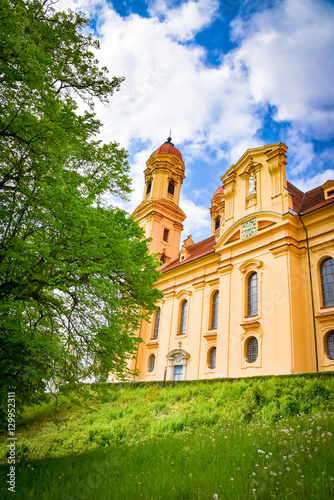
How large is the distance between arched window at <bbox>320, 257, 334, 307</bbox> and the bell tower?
17.2 metres

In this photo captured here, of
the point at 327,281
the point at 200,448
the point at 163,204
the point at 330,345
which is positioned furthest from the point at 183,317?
the point at 200,448

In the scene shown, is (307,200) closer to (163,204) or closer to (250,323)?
(250,323)

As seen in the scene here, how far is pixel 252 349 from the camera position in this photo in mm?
18766

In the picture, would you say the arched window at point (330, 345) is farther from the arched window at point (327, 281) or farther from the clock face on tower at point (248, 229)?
the clock face on tower at point (248, 229)

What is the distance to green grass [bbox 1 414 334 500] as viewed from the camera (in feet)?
14.1

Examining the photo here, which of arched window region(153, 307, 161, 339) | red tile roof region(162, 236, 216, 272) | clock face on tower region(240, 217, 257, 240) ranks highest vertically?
red tile roof region(162, 236, 216, 272)

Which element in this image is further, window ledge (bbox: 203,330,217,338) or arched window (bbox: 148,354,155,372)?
arched window (bbox: 148,354,155,372)

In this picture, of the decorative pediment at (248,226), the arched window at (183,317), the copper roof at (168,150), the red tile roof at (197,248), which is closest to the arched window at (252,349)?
the decorative pediment at (248,226)

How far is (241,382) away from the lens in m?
13.7

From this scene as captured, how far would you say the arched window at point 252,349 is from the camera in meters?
18.5

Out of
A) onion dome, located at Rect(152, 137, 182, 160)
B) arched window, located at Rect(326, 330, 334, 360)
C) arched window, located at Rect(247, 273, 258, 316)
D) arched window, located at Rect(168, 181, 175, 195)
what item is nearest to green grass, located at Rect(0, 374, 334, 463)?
arched window, located at Rect(326, 330, 334, 360)

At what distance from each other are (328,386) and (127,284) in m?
7.36

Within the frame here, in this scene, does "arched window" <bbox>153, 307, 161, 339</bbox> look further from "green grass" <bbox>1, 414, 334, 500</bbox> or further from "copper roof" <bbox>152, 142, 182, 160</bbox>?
"green grass" <bbox>1, 414, 334, 500</bbox>

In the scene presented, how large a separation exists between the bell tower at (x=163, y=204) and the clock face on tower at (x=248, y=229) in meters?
12.2
